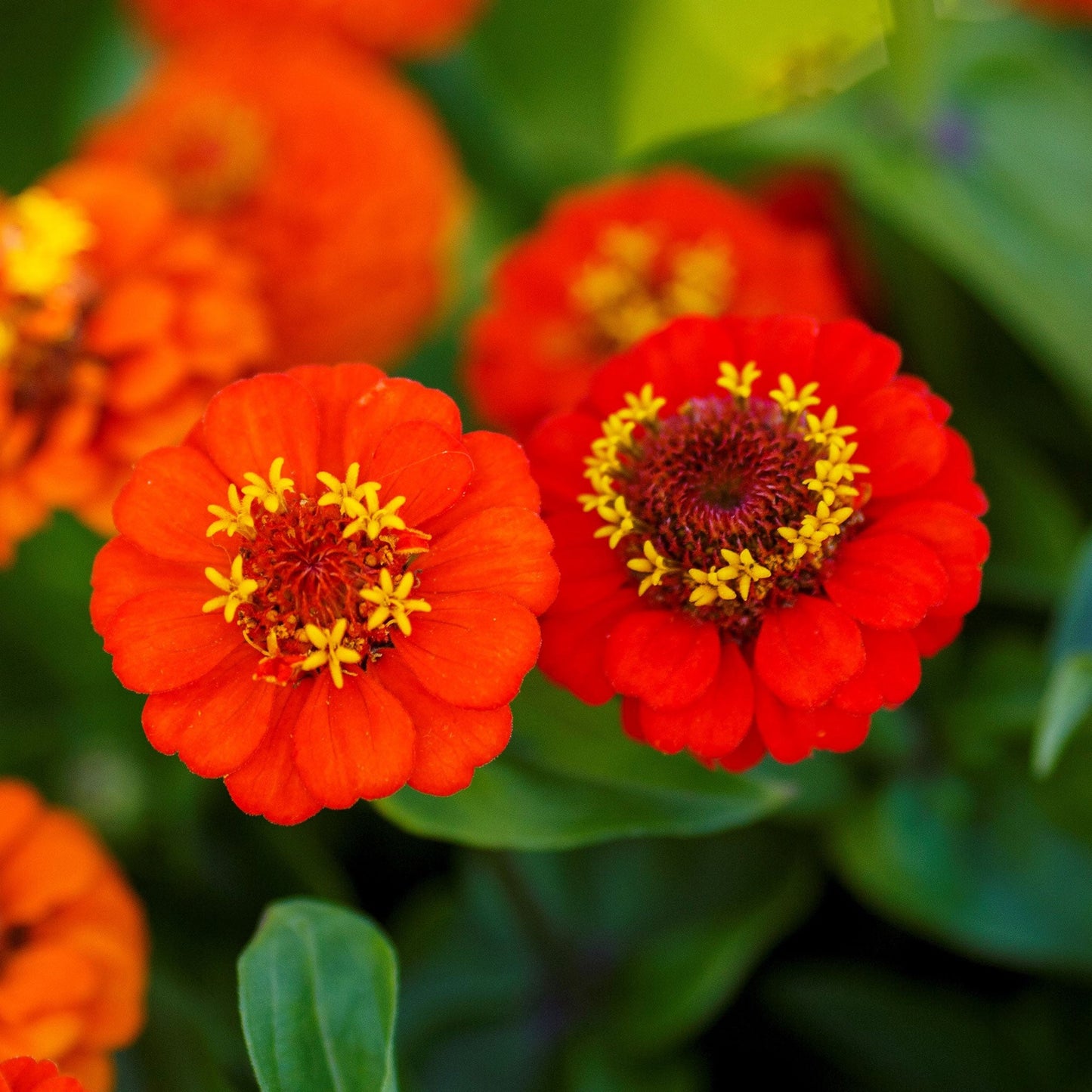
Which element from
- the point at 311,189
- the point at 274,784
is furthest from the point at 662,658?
the point at 311,189

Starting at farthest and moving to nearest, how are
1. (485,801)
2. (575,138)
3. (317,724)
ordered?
1. (575,138)
2. (485,801)
3. (317,724)

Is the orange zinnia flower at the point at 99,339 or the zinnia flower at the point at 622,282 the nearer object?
the orange zinnia flower at the point at 99,339

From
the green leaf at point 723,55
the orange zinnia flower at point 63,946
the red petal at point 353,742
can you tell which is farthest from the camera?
the green leaf at point 723,55

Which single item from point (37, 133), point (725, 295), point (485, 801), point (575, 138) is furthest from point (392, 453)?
point (37, 133)

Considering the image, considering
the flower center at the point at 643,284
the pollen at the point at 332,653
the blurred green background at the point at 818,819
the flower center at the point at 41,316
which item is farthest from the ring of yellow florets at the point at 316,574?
the flower center at the point at 643,284

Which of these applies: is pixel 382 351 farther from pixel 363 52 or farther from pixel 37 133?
pixel 37 133

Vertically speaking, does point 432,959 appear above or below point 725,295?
below

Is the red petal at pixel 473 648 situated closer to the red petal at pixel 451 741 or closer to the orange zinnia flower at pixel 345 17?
the red petal at pixel 451 741
